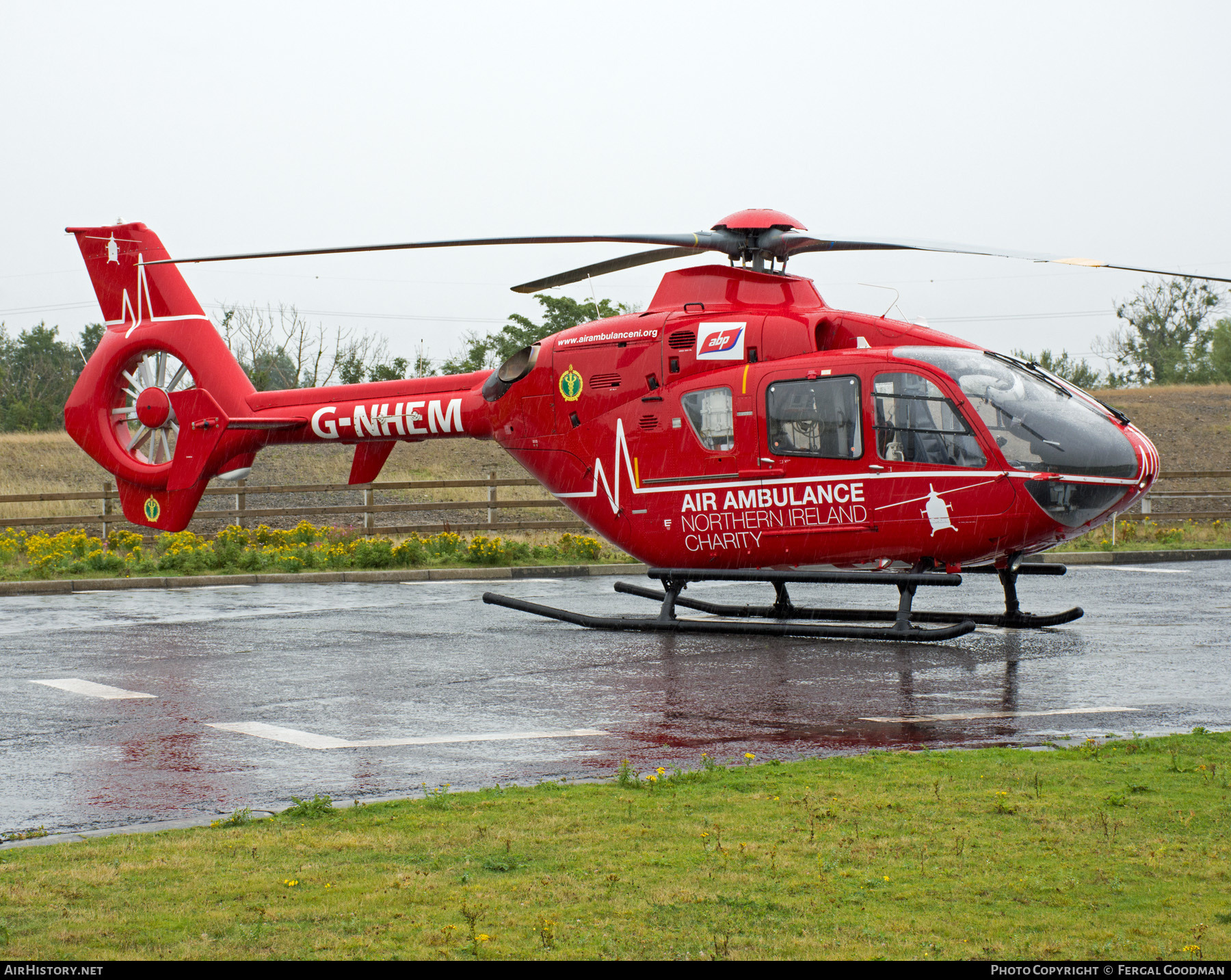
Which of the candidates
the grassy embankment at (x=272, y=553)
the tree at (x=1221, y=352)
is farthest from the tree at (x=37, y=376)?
the tree at (x=1221, y=352)

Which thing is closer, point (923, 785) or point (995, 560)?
point (923, 785)

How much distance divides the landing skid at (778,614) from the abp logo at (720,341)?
6.83 ft

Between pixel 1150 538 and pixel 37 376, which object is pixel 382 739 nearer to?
pixel 1150 538

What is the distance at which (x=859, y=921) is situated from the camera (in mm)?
3791

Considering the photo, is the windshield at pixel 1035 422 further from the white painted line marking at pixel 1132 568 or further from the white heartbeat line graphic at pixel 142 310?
the white heartbeat line graphic at pixel 142 310

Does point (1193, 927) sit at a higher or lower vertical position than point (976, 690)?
higher

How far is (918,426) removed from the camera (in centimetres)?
1088

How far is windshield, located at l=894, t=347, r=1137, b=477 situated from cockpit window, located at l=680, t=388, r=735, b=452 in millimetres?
1710

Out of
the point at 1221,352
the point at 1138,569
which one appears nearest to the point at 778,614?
the point at 1138,569

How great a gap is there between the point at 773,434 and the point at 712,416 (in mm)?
705

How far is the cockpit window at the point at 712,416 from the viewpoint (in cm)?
1184

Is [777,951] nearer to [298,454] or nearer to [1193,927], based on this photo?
[1193,927]

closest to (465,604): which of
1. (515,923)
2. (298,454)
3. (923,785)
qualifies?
(923,785)

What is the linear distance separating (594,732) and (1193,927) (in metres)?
4.24
